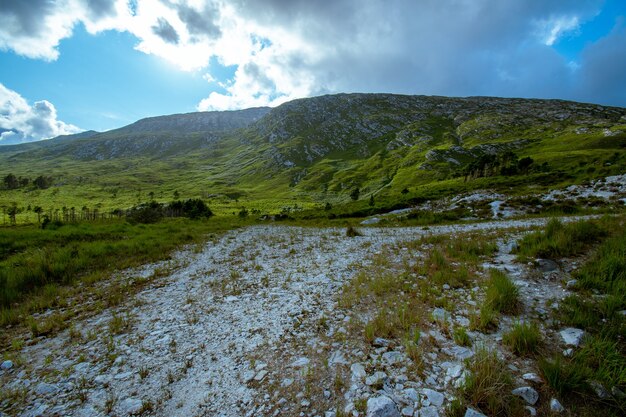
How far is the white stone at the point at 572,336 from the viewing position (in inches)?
237

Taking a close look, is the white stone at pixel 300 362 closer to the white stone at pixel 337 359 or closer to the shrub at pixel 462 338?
the white stone at pixel 337 359

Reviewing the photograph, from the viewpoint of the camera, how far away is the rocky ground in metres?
5.45

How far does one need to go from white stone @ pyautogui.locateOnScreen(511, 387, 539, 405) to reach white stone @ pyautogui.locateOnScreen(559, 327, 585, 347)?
2.25 metres

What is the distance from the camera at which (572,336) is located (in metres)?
6.24

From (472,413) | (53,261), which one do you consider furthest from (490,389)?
(53,261)

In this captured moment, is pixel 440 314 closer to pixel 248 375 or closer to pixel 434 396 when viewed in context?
pixel 434 396

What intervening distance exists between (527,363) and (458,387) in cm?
181

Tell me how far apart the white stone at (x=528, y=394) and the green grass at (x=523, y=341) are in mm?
1354

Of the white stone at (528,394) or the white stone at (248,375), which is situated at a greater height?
the white stone at (528,394)

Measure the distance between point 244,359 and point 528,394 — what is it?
616cm

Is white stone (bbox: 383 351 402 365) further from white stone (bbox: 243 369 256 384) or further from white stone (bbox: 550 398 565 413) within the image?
white stone (bbox: 243 369 256 384)

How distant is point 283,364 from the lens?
6.70 metres

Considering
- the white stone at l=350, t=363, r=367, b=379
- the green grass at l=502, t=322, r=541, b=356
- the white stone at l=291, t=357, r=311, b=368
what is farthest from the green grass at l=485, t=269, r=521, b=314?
the white stone at l=291, t=357, r=311, b=368

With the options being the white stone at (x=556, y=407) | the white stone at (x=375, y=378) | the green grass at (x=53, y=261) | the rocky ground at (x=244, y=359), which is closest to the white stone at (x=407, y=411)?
the rocky ground at (x=244, y=359)
